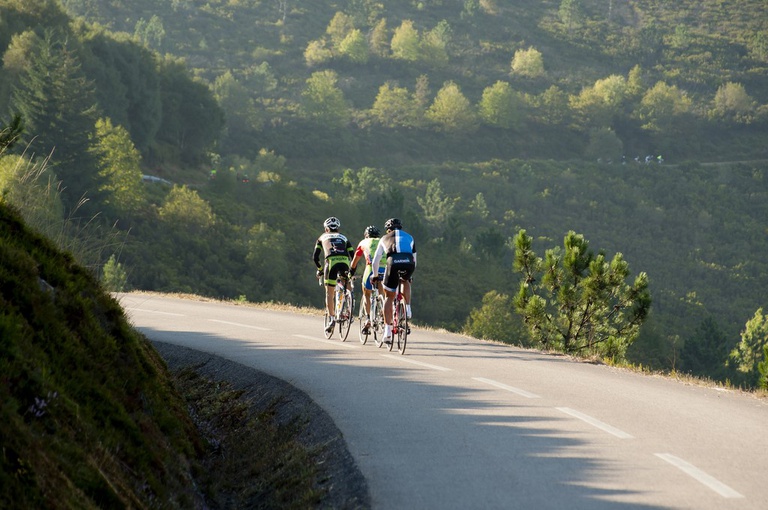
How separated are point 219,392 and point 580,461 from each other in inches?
246

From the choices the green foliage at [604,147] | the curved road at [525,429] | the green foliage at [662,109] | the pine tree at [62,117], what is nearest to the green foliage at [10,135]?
the curved road at [525,429]

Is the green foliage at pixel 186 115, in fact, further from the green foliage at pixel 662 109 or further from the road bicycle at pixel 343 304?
the green foliage at pixel 662 109

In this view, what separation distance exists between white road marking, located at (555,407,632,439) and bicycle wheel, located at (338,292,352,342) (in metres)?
6.75

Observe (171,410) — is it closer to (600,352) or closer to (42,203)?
(42,203)

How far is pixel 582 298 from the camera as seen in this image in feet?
60.6

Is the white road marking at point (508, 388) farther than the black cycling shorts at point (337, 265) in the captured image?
No

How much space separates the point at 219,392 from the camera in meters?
12.3

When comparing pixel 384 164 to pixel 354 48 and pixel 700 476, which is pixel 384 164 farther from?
pixel 700 476

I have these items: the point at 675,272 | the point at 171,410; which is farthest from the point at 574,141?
the point at 171,410

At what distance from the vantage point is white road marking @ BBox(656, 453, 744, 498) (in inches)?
247

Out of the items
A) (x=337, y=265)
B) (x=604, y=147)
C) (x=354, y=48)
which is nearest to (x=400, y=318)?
(x=337, y=265)

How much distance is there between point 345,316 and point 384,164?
117961mm

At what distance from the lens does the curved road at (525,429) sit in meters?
6.35

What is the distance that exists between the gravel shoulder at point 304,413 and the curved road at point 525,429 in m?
0.12
